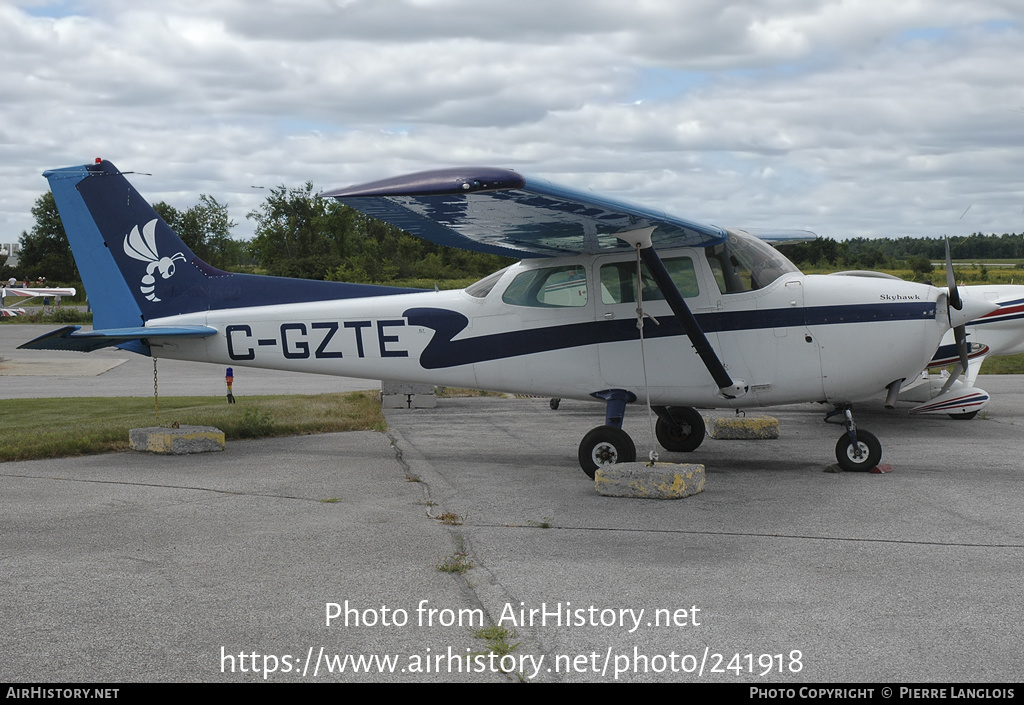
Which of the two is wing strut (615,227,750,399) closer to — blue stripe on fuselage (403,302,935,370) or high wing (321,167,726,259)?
high wing (321,167,726,259)

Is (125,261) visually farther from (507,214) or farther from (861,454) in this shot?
(861,454)

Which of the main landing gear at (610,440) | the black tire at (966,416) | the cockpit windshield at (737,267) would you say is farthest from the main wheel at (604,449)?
the black tire at (966,416)

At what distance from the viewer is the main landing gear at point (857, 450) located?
8.88 m

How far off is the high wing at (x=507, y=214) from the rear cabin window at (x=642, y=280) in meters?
0.21

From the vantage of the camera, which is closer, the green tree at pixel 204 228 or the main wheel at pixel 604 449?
the main wheel at pixel 604 449

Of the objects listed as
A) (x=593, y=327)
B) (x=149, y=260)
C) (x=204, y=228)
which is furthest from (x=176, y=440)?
(x=204, y=228)

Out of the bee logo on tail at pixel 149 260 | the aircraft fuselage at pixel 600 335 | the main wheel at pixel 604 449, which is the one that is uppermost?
the bee logo on tail at pixel 149 260

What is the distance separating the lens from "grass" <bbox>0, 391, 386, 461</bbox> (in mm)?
10516

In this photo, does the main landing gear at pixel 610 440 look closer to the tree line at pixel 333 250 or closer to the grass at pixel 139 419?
the grass at pixel 139 419

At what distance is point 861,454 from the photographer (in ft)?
29.3

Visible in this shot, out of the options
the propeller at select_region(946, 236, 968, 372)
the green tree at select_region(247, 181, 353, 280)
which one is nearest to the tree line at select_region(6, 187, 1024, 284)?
the green tree at select_region(247, 181, 353, 280)

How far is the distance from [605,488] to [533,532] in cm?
147

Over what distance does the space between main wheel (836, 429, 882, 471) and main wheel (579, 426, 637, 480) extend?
207 centimetres

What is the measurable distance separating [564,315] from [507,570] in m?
4.18
